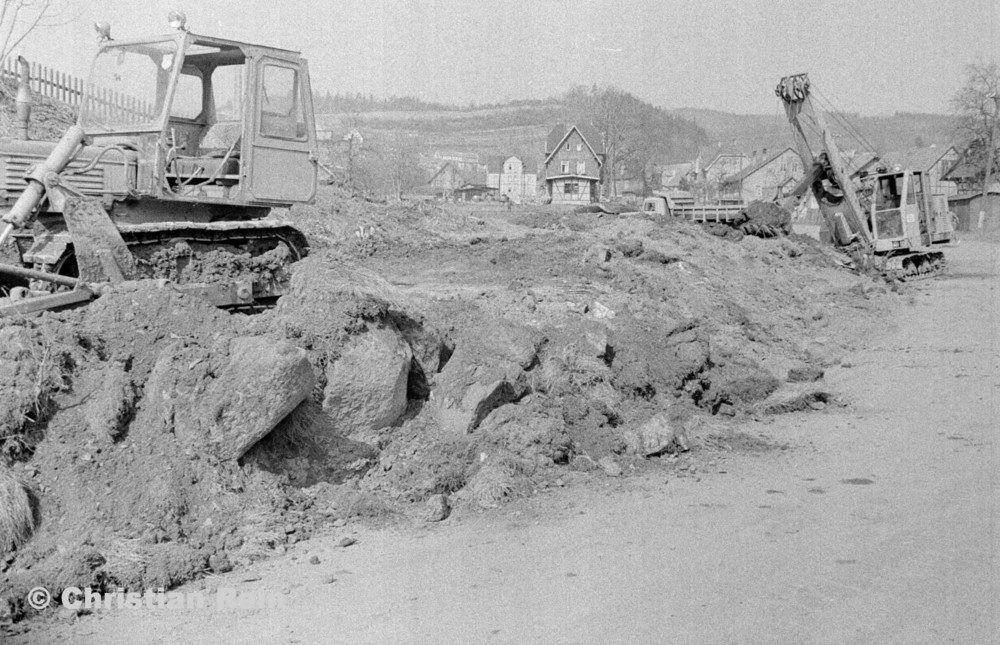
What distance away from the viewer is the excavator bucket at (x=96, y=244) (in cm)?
777

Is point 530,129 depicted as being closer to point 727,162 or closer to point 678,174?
point 678,174

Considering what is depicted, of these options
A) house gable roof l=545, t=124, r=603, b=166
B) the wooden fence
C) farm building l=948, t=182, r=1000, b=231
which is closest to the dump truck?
the wooden fence

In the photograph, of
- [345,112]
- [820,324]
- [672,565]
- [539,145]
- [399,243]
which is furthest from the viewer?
[539,145]

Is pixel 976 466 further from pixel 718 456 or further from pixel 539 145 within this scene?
pixel 539 145

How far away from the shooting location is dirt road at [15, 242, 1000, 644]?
4777 mm

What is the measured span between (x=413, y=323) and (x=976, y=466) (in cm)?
475

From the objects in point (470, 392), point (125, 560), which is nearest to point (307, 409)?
point (470, 392)

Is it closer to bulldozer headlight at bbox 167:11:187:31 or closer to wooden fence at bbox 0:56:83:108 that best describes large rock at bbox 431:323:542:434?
bulldozer headlight at bbox 167:11:187:31

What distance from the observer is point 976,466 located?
25.5 feet

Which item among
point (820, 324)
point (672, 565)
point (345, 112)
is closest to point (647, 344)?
point (672, 565)

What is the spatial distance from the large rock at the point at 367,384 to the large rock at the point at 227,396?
623 millimetres

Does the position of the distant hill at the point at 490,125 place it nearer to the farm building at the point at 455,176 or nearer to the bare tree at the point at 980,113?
the farm building at the point at 455,176

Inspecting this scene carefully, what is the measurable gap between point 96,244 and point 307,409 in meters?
2.50

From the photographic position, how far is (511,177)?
3467 inches
